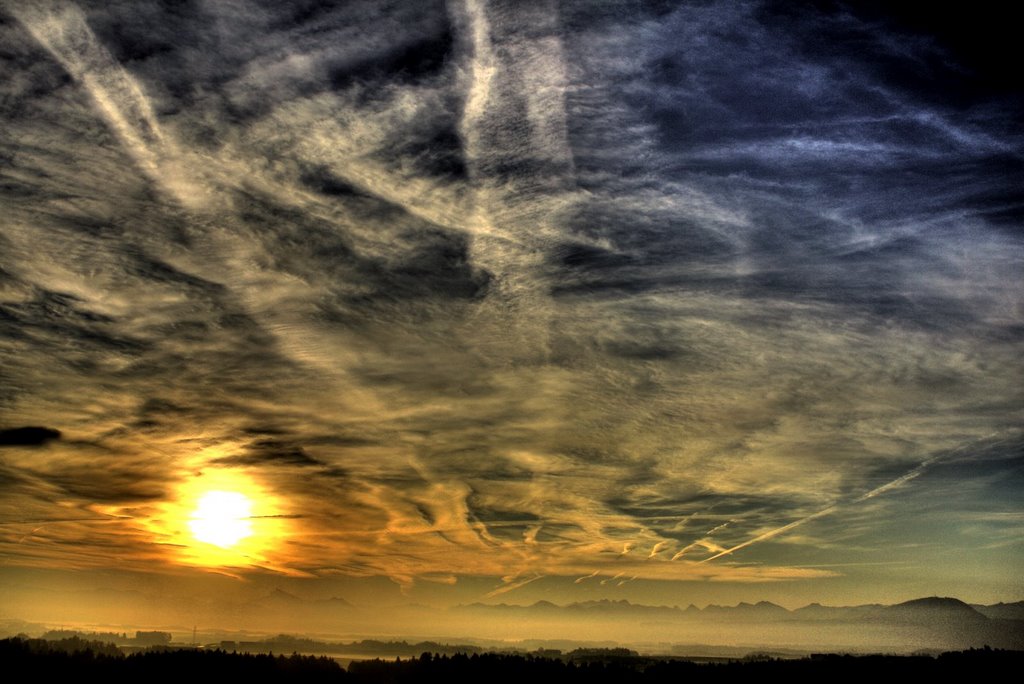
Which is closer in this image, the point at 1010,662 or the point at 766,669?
the point at 1010,662

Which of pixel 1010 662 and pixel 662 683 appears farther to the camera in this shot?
pixel 662 683

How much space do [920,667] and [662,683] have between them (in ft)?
205

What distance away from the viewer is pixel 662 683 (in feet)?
631

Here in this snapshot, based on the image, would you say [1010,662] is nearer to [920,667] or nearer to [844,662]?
[920,667]

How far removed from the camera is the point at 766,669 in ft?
655

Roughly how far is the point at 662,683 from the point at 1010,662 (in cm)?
8267

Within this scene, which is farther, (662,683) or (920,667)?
(662,683)

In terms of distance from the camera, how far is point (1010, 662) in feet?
561

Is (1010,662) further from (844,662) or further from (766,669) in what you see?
(766,669)

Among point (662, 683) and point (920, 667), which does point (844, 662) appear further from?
point (662, 683)

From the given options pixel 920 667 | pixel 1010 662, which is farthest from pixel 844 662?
pixel 1010 662

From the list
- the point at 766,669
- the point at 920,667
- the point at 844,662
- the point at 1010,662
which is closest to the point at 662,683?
the point at 766,669

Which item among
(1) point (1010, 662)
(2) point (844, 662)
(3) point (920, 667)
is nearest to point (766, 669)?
(2) point (844, 662)

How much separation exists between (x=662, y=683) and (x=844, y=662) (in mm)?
47544
